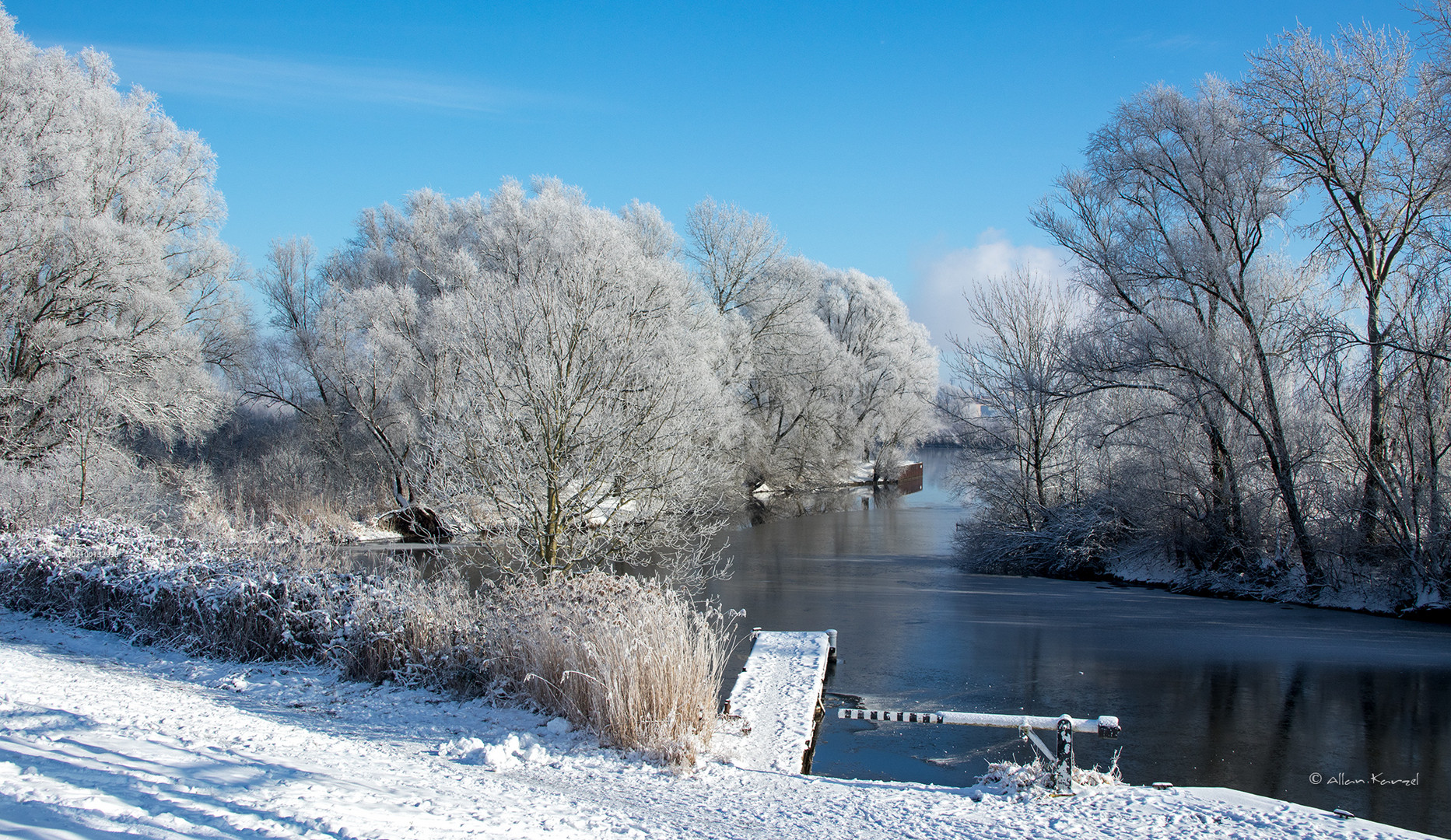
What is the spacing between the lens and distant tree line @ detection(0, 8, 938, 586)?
10.7 metres

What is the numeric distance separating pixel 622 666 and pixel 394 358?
19.3 m

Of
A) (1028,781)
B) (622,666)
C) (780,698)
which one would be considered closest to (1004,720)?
(1028,781)

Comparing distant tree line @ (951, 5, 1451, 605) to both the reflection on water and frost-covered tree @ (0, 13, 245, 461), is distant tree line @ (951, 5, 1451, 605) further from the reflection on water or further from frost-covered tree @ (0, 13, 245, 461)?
frost-covered tree @ (0, 13, 245, 461)

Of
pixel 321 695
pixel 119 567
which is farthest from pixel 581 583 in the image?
pixel 119 567

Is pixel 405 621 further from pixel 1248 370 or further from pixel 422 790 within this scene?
pixel 1248 370

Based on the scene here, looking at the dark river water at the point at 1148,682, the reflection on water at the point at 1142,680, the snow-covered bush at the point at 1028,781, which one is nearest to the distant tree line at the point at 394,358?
the reflection on water at the point at 1142,680

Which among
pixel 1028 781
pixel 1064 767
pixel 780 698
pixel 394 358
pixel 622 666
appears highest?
pixel 394 358

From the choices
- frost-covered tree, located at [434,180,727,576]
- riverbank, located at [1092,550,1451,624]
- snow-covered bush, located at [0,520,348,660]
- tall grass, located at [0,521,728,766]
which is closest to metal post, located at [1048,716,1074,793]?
tall grass, located at [0,521,728,766]

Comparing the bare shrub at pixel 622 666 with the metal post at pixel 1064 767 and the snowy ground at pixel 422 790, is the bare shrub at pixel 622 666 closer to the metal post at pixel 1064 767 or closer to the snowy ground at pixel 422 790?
the snowy ground at pixel 422 790

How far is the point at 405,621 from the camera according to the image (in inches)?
313

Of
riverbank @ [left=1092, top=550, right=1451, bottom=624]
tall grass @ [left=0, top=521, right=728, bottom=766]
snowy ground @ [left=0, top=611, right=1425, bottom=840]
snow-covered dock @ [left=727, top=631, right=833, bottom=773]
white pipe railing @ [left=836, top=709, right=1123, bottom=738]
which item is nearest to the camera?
snowy ground @ [left=0, top=611, right=1425, bottom=840]

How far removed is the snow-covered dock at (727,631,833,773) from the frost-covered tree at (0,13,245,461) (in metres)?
15.3

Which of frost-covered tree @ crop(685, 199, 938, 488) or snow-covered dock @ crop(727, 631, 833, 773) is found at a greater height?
frost-covered tree @ crop(685, 199, 938, 488)

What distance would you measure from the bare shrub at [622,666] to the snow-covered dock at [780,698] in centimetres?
51
